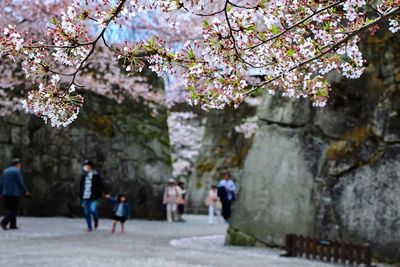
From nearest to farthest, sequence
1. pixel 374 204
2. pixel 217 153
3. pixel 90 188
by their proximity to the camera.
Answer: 1. pixel 374 204
2. pixel 90 188
3. pixel 217 153

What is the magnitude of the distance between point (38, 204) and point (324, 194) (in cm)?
1031

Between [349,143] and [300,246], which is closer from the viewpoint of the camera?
[300,246]

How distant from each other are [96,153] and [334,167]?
1049cm

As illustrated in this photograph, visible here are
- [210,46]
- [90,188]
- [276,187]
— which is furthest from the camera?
[90,188]

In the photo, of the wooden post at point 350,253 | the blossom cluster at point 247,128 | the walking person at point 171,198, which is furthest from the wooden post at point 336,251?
the blossom cluster at point 247,128

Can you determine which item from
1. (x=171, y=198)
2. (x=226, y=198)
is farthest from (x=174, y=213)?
(x=226, y=198)

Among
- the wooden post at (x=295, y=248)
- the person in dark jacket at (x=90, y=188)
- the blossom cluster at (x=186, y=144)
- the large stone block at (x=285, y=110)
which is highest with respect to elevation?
the blossom cluster at (x=186, y=144)

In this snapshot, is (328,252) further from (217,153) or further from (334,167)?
(217,153)

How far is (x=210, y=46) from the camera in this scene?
383 cm

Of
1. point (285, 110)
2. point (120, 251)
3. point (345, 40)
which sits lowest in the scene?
point (120, 251)

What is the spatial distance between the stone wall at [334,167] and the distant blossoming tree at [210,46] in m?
4.61

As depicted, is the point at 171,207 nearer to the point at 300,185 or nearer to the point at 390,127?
the point at 300,185

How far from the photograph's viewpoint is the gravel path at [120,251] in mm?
7812

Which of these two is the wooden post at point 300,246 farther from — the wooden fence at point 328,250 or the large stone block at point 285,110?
the large stone block at point 285,110
